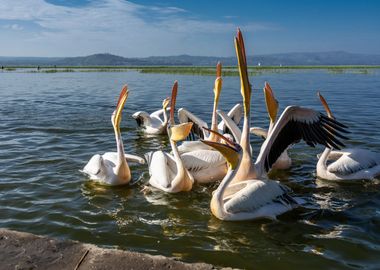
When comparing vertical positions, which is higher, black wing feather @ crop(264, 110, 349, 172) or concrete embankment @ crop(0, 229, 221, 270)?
black wing feather @ crop(264, 110, 349, 172)

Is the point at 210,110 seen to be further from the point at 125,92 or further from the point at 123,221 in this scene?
the point at 123,221

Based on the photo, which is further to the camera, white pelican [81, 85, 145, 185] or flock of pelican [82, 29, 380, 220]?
white pelican [81, 85, 145, 185]

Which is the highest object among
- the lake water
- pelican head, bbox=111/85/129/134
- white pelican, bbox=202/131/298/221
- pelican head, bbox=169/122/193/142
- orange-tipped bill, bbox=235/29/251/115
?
orange-tipped bill, bbox=235/29/251/115

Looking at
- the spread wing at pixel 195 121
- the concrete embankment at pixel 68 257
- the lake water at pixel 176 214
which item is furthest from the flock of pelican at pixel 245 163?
the concrete embankment at pixel 68 257

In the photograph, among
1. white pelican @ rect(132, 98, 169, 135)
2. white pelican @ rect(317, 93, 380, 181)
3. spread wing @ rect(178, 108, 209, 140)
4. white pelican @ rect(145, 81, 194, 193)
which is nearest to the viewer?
white pelican @ rect(145, 81, 194, 193)

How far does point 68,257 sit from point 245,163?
9.06 ft

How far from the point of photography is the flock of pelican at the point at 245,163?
15.2ft

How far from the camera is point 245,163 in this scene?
530 centimetres

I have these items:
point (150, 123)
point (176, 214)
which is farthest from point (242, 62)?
point (150, 123)

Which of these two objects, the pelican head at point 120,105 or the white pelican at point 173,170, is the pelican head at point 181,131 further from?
the pelican head at point 120,105

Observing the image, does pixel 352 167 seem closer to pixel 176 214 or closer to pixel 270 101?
pixel 270 101

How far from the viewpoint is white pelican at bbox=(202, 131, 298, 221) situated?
14.9ft

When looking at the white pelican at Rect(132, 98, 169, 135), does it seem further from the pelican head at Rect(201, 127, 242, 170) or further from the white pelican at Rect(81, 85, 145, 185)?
the pelican head at Rect(201, 127, 242, 170)

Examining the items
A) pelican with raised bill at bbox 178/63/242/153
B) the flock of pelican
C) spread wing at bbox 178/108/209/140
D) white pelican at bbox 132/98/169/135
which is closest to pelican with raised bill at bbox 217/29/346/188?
the flock of pelican
